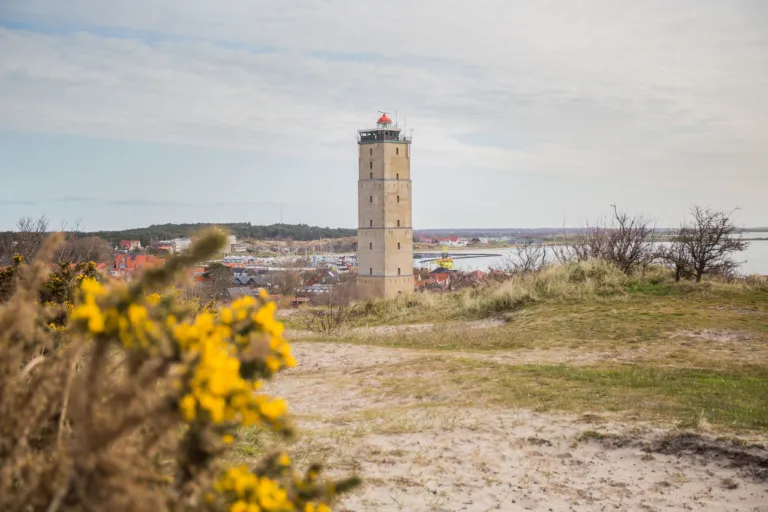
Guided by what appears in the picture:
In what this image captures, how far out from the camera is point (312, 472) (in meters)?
1.97

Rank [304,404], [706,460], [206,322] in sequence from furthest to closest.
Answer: [304,404] → [706,460] → [206,322]

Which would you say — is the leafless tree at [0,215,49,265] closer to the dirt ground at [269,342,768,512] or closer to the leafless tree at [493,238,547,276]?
the dirt ground at [269,342,768,512]

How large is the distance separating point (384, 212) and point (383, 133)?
5.42 metres

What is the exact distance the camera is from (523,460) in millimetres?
5699

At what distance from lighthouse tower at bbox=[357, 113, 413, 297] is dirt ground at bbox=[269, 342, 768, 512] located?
121ft

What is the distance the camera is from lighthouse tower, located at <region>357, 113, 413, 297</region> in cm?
4453

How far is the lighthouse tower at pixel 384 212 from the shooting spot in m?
44.5

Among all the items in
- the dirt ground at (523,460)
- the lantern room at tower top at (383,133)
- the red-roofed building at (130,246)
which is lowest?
the dirt ground at (523,460)

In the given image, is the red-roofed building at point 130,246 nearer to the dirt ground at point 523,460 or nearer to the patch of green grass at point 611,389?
the patch of green grass at point 611,389

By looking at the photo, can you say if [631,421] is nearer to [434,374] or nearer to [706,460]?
[706,460]

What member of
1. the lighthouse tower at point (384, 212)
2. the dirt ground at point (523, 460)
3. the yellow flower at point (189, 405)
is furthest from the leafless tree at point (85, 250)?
the lighthouse tower at point (384, 212)

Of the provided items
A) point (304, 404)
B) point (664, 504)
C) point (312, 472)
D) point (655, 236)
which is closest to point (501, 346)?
point (304, 404)

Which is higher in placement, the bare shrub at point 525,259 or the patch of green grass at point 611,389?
the bare shrub at point 525,259

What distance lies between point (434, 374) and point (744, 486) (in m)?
4.63
